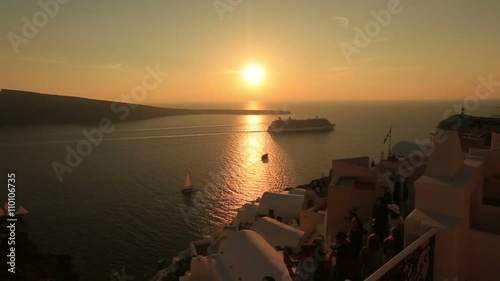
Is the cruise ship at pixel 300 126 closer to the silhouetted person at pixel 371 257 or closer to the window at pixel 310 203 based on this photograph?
the window at pixel 310 203

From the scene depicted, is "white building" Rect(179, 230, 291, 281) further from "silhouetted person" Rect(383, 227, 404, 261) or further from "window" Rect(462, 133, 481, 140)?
"window" Rect(462, 133, 481, 140)

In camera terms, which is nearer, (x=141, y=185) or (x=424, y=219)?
(x=424, y=219)

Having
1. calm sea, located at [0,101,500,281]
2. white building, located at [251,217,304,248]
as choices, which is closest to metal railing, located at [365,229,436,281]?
white building, located at [251,217,304,248]

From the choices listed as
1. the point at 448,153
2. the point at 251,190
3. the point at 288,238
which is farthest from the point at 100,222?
the point at 448,153

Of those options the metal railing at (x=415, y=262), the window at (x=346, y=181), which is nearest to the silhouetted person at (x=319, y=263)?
the metal railing at (x=415, y=262)

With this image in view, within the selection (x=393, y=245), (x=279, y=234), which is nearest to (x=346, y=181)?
(x=279, y=234)

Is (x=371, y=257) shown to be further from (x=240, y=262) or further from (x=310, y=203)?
(x=310, y=203)

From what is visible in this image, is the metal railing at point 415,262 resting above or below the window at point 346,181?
above
